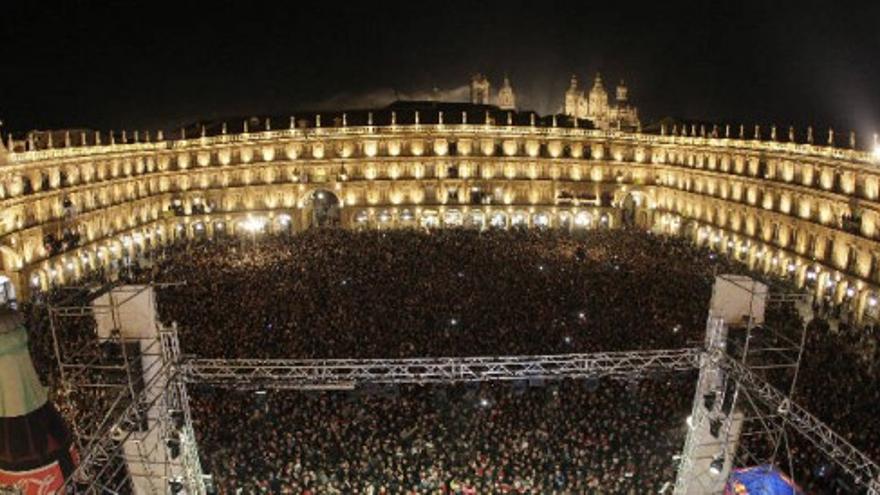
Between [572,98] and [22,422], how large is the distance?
13055 centimetres

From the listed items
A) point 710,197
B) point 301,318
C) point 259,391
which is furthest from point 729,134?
point 259,391

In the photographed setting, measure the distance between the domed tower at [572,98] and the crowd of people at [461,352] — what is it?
82.5 metres

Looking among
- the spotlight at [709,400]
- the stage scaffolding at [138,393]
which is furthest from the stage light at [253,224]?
the spotlight at [709,400]

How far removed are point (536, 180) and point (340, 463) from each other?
198 feet

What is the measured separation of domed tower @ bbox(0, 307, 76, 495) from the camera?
9141mm

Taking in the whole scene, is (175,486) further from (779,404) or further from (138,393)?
(779,404)

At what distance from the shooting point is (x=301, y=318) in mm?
35312

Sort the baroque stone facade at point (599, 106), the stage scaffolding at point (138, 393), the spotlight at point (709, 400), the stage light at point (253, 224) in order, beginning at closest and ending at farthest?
1. the stage scaffolding at point (138, 393)
2. the spotlight at point (709, 400)
3. the stage light at point (253, 224)
4. the baroque stone facade at point (599, 106)

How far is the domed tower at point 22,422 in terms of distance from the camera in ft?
30.0

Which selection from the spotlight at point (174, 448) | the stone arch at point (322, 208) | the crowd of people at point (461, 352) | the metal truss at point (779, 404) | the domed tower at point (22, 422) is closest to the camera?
the domed tower at point (22, 422)

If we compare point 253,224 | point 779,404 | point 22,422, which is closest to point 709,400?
point 779,404

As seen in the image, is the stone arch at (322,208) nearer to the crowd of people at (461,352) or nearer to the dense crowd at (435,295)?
the dense crowd at (435,295)

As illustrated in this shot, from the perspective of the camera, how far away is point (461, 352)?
30.0 metres

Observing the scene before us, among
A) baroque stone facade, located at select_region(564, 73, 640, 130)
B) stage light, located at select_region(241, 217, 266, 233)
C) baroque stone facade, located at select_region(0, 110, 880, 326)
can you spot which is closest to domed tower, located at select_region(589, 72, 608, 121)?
baroque stone facade, located at select_region(564, 73, 640, 130)
